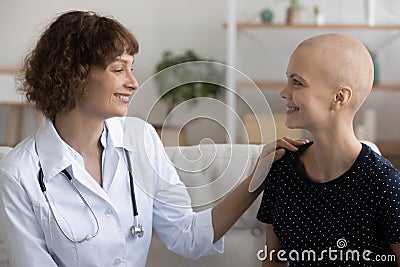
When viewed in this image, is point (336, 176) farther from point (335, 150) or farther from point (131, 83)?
point (131, 83)

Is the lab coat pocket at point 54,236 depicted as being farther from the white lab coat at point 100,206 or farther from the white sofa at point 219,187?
the white sofa at point 219,187

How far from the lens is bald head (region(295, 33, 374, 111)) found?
54.3 inches

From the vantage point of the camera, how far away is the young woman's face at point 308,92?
1.38 metres

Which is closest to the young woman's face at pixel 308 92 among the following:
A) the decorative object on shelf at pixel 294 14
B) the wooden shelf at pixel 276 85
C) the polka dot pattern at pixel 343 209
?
the polka dot pattern at pixel 343 209

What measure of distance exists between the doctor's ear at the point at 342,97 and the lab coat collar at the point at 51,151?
0.57m

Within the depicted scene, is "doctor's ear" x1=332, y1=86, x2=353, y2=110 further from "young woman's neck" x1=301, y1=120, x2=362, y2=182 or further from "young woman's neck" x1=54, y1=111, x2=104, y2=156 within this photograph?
"young woman's neck" x1=54, y1=111, x2=104, y2=156

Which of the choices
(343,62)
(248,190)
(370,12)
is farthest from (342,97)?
(370,12)

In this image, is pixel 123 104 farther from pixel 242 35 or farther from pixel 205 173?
pixel 242 35

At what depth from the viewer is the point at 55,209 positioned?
4.79 ft

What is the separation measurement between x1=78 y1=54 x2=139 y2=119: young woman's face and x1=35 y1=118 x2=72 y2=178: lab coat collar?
10 cm

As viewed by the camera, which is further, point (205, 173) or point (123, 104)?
point (205, 173)

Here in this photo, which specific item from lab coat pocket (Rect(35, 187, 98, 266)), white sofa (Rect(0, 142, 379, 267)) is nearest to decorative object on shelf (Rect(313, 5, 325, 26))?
white sofa (Rect(0, 142, 379, 267))

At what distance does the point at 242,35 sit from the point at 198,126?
683 mm

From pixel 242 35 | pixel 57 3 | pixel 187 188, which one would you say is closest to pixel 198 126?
pixel 242 35
